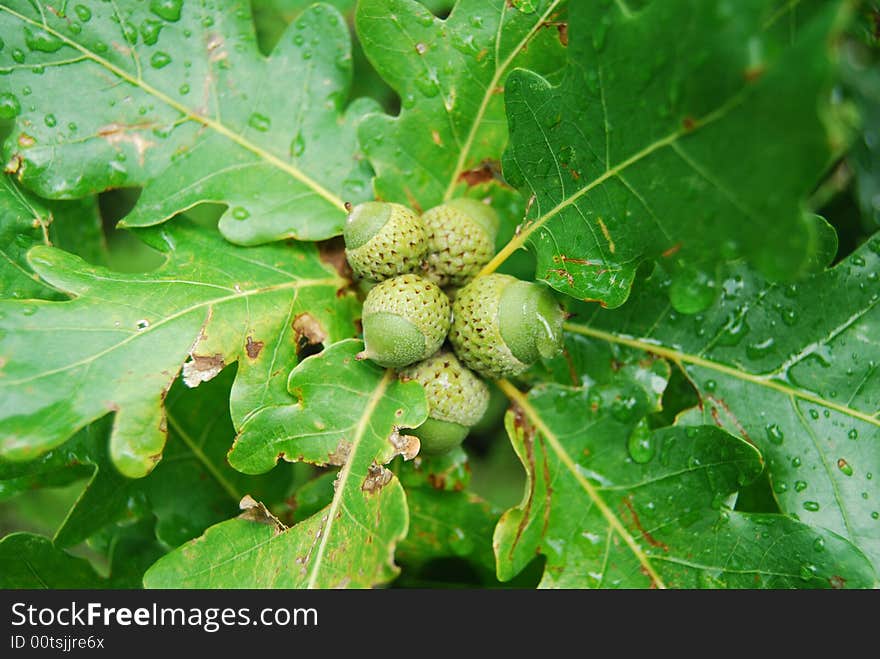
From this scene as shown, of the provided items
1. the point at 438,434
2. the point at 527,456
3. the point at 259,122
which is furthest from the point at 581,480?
the point at 259,122

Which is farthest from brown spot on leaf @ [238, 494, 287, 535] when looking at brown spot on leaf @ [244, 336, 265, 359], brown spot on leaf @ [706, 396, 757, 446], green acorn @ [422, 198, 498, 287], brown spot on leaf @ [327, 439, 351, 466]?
brown spot on leaf @ [706, 396, 757, 446]

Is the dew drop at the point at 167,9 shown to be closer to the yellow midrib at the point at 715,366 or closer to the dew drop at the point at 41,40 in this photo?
the dew drop at the point at 41,40

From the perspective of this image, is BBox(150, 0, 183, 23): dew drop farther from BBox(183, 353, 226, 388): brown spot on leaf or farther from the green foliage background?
BBox(183, 353, 226, 388): brown spot on leaf

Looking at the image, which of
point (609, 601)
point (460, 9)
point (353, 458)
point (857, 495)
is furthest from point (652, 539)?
point (460, 9)

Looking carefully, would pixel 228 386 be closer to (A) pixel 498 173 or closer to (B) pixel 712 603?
(A) pixel 498 173

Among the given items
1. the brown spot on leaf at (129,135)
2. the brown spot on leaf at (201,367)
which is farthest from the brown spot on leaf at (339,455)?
the brown spot on leaf at (129,135)

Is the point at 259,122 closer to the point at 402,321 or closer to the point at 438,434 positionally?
the point at 402,321
